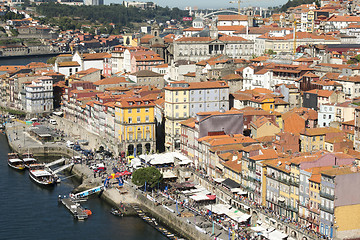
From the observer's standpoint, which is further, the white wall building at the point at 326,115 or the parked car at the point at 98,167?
the parked car at the point at 98,167

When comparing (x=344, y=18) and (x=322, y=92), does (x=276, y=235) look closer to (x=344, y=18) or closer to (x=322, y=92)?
(x=322, y=92)

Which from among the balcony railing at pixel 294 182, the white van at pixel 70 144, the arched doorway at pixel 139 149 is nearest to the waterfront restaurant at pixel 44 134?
the white van at pixel 70 144

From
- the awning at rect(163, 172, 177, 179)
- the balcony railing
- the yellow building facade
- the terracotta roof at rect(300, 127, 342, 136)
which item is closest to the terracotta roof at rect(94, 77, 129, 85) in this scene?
the yellow building facade

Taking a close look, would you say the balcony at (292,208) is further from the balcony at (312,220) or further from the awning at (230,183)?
the awning at (230,183)

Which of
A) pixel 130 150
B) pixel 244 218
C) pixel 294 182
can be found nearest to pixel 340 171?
pixel 294 182

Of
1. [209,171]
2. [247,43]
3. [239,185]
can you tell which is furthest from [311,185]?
[247,43]
